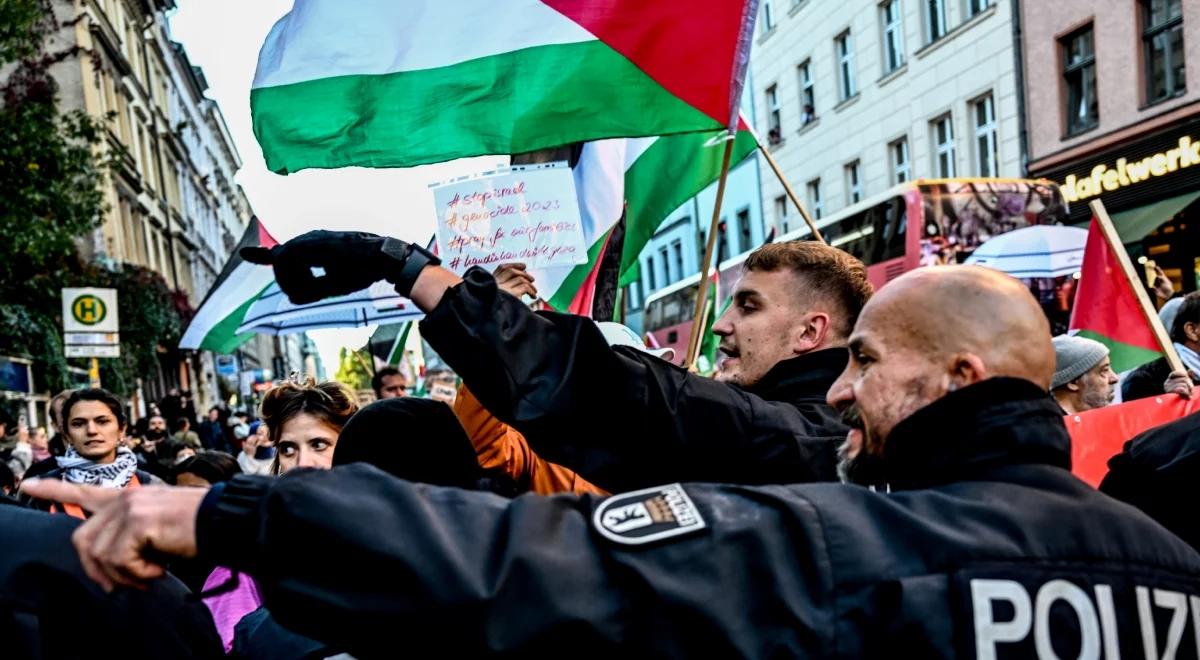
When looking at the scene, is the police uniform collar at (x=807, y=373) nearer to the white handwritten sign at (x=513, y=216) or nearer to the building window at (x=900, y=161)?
the white handwritten sign at (x=513, y=216)

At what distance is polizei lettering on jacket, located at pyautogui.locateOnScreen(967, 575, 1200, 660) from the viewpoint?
149 centimetres

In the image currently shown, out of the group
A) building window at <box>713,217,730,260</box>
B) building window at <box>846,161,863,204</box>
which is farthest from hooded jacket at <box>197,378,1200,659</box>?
building window at <box>713,217,730,260</box>

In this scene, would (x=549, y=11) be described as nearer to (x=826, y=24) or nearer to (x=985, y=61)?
(x=985, y=61)

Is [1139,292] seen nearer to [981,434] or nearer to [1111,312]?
[1111,312]

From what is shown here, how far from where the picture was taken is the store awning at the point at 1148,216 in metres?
15.9

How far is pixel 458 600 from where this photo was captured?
1.34 meters

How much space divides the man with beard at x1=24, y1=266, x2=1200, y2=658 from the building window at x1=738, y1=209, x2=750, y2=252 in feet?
101

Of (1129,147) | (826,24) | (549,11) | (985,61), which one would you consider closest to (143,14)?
(826,24)

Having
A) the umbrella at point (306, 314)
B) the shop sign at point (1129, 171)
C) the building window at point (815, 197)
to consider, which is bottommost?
the umbrella at point (306, 314)

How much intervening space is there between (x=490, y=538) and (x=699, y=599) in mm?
264

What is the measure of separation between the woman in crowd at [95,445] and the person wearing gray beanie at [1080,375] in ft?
13.7

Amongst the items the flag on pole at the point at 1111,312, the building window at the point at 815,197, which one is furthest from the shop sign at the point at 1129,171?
the flag on pole at the point at 1111,312

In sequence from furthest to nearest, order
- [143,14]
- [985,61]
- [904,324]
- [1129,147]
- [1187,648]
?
[143,14]
[985,61]
[1129,147]
[904,324]
[1187,648]

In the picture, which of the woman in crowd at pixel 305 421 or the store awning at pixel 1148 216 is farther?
the store awning at pixel 1148 216
